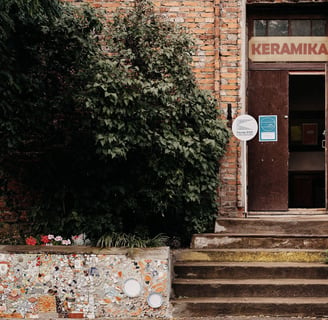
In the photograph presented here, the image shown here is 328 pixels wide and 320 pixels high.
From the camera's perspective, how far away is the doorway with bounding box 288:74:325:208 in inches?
399

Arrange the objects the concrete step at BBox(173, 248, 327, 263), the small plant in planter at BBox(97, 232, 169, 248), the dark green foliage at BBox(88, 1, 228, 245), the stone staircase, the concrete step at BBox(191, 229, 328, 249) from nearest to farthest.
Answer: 1. the dark green foliage at BBox(88, 1, 228, 245)
2. the stone staircase
3. the small plant in planter at BBox(97, 232, 169, 248)
4. the concrete step at BBox(173, 248, 327, 263)
5. the concrete step at BBox(191, 229, 328, 249)

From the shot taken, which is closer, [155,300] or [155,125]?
[155,300]

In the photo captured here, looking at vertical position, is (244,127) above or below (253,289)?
above

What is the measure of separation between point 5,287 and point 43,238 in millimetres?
721

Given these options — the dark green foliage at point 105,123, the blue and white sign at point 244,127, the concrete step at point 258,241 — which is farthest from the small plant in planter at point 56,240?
the blue and white sign at point 244,127

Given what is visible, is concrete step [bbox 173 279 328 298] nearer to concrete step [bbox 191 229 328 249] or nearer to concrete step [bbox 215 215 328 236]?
concrete step [bbox 191 229 328 249]

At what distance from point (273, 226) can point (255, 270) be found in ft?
3.26

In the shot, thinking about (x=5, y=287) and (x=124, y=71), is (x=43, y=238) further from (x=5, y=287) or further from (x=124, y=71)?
(x=124, y=71)

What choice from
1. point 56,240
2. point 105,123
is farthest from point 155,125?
point 56,240

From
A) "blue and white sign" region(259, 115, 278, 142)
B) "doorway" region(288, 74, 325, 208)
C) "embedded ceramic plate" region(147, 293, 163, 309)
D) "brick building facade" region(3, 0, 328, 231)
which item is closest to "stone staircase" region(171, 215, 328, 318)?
"embedded ceramic plate" region(147, 293, 163, 309)

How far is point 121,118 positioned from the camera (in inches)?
207

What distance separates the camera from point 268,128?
24.2 feet

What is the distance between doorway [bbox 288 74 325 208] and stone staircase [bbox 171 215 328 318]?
3.62 m

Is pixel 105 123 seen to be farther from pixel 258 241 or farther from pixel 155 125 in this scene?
pixel 258 241
